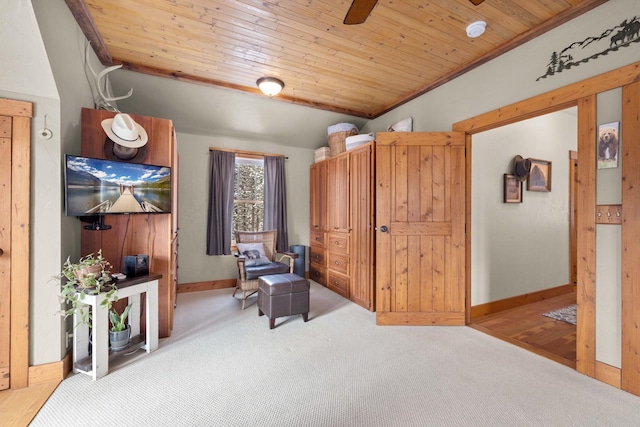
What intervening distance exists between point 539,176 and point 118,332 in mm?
5204

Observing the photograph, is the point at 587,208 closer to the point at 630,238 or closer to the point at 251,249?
the point at 630,238

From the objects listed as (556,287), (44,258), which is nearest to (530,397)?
(556,287)

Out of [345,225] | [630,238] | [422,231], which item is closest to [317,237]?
[345,225]

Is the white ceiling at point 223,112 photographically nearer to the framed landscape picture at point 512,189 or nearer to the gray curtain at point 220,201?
the gray curtain at point 220,201

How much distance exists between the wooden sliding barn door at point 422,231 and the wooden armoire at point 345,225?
40 cm

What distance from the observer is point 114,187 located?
2188mm

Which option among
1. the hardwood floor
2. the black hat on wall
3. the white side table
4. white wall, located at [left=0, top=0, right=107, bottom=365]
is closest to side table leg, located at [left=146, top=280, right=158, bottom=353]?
the white side table

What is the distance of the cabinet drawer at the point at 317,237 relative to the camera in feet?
15.1

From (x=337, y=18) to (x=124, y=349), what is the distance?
3364mm

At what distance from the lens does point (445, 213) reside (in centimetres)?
295

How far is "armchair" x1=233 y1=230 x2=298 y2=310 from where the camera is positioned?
3.52 m

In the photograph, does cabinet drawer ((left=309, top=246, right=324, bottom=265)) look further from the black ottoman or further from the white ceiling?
the white ceiling

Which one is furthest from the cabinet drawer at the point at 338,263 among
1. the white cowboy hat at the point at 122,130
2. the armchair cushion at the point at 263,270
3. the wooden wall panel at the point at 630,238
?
the white cowboy hat at the point at 122,130

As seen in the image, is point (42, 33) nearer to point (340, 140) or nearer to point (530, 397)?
point (340, 140)
